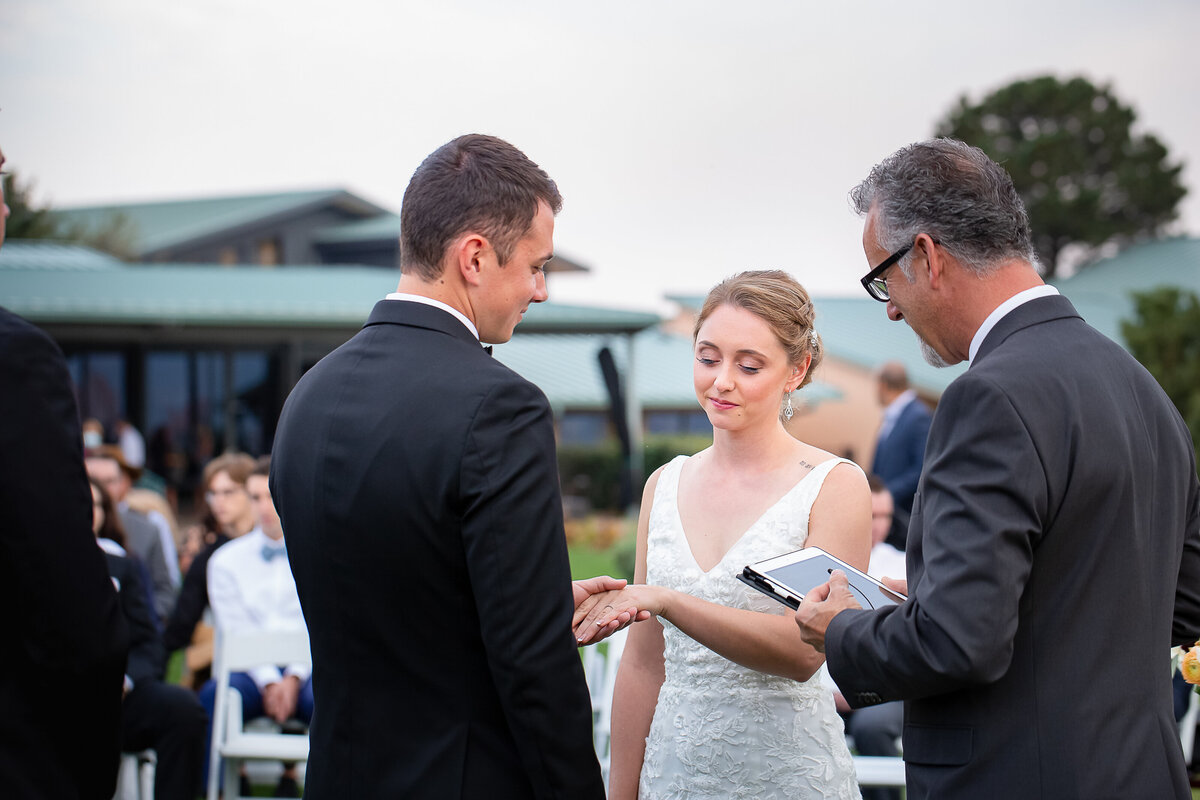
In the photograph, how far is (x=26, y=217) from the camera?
39.9 metres

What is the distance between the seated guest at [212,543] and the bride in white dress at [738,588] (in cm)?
394

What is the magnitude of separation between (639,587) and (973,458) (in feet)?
3.59

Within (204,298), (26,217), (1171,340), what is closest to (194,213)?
(26,217)

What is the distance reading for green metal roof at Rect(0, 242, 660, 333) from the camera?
16.5 metres

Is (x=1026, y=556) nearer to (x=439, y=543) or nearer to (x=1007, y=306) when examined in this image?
(x=1007, y=306)

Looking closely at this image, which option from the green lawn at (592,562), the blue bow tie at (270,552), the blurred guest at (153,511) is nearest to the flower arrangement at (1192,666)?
the blue bow tie at (270,552)

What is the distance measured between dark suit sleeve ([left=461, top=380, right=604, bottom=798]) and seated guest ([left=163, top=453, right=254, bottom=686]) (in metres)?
4.83

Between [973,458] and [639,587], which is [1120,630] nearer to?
[973,458]

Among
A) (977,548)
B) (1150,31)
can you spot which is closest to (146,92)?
(977,548)

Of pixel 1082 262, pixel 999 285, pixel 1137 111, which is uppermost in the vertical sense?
pixel 1137 111

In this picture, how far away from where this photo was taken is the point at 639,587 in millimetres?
2717

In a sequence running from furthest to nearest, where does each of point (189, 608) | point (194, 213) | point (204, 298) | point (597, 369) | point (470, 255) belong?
point (194, 213), point (597, 369), point (204, 298), point (189, 608), point (470, 255)

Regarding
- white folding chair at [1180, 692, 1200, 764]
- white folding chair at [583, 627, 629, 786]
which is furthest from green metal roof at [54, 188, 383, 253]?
white folding chair at [1180, 692, 1200, 764]

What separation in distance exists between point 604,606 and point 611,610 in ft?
0.10
